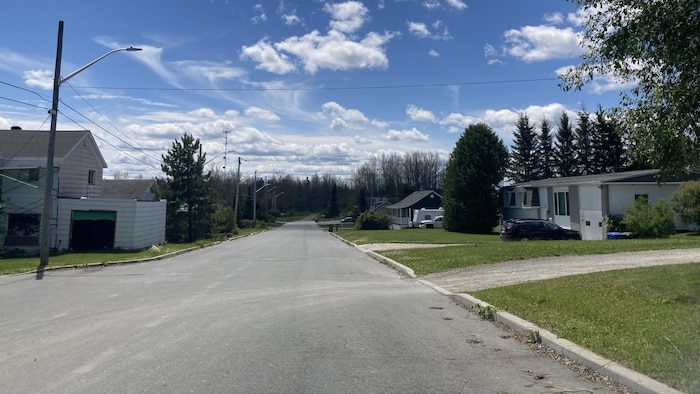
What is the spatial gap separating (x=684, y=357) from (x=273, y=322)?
19.4 ft

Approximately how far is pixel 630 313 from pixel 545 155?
7445 centimetres

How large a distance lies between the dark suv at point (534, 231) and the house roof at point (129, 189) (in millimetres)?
32333

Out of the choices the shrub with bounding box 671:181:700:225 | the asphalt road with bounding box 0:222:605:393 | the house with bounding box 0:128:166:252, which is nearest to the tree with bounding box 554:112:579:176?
the shrub with bounding box 671:181:700:225

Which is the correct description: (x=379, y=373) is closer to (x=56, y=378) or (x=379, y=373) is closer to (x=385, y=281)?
(x=56, y=378)

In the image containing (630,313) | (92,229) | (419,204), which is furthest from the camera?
(419,204)

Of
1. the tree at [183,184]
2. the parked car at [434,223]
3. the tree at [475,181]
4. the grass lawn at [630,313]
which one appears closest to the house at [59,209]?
the tree at [183,184]

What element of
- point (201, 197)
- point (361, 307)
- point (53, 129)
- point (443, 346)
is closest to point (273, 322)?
point (361, 307)

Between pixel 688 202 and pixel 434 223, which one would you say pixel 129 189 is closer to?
pixel 434 223

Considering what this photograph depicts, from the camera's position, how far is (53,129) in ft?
67.4

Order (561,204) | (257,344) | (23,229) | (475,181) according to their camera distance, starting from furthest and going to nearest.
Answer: (475,181) → (561,204) → (23,229) → (257,344)

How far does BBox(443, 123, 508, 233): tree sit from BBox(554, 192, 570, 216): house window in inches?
257

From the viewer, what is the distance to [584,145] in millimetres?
71750

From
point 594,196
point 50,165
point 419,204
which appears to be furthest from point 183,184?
point 419,204

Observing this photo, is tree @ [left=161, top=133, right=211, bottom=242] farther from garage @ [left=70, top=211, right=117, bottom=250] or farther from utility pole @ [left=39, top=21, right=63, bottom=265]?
utility pole @ [left=39, top=21, right=63, bottom=265]
